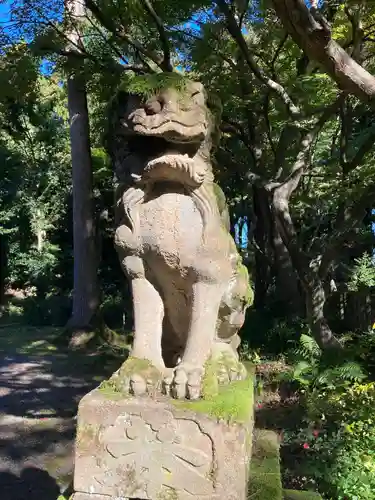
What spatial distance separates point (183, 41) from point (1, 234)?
12.9 metres

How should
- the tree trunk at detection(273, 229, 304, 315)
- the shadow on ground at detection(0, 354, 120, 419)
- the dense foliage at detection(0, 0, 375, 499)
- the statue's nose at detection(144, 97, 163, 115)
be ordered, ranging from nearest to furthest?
1. the statue's nose at detection(144, 97, 163, 115)
2. the dense foliage at detection(0, 0, 375, 499)
3. the shadow on ground at detection(0, 354, 120, 419)
4. the tree trunk at detection(273, 229, 304, 315)

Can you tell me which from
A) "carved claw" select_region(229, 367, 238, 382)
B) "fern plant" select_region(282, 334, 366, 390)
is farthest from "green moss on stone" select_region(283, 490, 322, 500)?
"fern plant" select_region(282, 334, 366, 390)

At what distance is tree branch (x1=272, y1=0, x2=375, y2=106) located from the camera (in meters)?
3.39

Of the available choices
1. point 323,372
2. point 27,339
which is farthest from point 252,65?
point 27,339

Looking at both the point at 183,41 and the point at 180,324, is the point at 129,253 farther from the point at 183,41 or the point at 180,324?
the point at 183,41

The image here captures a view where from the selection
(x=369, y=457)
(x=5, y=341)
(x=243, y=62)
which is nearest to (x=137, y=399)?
(x=369, y=457)

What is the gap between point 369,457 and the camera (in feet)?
12.9

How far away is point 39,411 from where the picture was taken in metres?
6.34

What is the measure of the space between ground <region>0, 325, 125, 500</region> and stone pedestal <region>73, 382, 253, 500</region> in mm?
2231

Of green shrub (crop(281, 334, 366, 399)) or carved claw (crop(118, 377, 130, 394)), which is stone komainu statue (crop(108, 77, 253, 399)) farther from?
green shrub (crop(281, 334, 366, 399))

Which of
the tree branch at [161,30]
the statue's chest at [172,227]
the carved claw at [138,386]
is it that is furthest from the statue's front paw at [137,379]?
the tree branch at [161,30]

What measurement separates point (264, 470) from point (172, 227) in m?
1.40

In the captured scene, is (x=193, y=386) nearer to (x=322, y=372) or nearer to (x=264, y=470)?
(x=264, y=470)

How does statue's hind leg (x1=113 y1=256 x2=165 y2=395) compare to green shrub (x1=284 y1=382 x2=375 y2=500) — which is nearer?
statue's hind leg (x1=113 y1=256 x2=165 y2=395)
